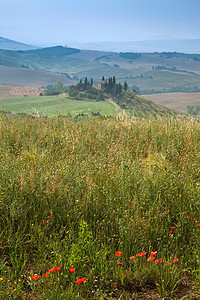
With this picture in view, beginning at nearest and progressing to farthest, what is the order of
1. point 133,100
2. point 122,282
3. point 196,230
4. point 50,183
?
point 122,282, point 196,230, point 50,183, point 133,100

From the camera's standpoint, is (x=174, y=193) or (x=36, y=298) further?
(x=174, y=193)

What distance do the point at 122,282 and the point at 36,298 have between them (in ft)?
2.64

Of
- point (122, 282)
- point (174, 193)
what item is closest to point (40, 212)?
point (122, 282)

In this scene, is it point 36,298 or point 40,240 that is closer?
point 36,298

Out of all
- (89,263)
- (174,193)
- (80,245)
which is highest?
(174,193)

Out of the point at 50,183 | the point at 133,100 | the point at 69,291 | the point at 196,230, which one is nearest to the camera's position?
the point at 69,291

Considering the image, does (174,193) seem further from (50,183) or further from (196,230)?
(50,183)

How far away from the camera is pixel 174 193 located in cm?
360

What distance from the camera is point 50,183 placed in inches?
143

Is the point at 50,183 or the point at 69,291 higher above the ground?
the point at 50,183

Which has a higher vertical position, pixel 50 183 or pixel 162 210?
pixel 50 183

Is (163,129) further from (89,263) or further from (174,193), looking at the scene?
(89,263)

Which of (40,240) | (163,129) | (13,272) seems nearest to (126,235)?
(40,240)

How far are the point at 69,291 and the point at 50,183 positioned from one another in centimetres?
162
